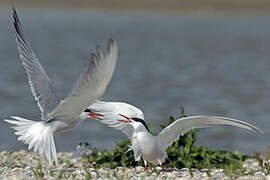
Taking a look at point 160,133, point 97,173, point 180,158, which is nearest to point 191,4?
point 180,158

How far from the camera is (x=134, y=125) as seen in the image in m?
5.70

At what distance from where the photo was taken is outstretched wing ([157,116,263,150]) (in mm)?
5332

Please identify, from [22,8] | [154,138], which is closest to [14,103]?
[154,138]

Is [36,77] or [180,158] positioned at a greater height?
[36,77]

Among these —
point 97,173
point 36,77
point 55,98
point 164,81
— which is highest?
point 164,81

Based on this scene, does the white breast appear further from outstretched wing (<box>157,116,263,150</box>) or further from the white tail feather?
the white tail feather

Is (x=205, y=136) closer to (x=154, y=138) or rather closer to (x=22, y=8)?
(x=154, y=138)

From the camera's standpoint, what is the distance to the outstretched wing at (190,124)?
17.5ft

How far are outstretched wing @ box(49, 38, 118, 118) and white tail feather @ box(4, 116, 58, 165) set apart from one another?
1.64 feet

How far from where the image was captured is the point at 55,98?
619 cm

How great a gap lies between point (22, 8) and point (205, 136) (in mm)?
44480

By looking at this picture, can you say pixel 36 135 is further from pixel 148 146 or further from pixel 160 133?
pixel 160 133

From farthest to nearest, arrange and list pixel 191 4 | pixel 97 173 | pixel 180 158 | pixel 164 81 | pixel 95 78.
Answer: pixel 191 4, pixel 164 81, pixel 180 158, pixel 97 173, pixel 95 78

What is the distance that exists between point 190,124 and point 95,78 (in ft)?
4.36
